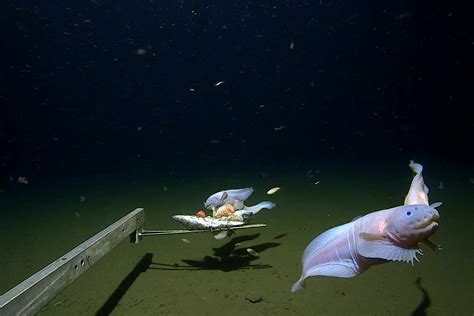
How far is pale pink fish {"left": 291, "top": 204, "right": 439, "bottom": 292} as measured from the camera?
56.7 inches

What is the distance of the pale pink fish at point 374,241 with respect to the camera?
1440 millimetres

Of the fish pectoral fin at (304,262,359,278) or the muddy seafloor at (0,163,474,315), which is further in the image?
the muddy seafloor at (0,163,474,315)

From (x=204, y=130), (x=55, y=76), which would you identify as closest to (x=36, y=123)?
(x=204, y=130)

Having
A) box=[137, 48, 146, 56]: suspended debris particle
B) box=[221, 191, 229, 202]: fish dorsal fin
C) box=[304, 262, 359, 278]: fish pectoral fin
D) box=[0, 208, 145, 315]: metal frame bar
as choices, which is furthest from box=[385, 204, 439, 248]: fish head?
box=[137, 48, 146, 56]: suspended debris particle

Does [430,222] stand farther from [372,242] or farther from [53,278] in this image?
[53,278]

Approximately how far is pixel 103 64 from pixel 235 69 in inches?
1001

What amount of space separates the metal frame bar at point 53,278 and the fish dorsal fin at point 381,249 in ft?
5.92

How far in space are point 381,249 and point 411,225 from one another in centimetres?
17

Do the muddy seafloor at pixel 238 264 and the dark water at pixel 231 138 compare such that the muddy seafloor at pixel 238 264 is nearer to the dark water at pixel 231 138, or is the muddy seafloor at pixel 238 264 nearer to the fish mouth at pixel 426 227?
the dark water at pixel 231 138

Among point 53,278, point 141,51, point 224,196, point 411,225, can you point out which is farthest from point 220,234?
point 141,51

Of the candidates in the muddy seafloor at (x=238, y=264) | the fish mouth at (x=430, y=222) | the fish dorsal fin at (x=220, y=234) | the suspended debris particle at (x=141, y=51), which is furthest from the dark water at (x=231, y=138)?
the fish mouth at (x=430, y=222)

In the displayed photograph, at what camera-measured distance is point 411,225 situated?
143cm

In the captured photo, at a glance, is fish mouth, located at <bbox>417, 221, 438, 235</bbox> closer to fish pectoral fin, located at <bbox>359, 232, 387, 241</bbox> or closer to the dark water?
fish pectoral fin, located at <bbox>359, 232, 387, 241</bbox>

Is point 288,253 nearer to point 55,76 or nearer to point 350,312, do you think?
point 350,312
